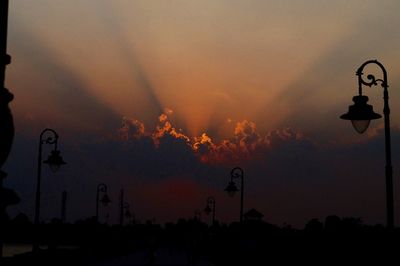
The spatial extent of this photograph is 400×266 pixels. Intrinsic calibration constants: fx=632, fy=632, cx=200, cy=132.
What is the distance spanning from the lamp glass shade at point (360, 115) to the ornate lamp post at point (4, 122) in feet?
27.8

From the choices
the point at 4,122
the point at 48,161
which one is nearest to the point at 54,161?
the point at 48,161

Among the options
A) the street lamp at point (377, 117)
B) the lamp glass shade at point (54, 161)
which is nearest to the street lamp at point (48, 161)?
the lamp glass shade at point (54, 161)

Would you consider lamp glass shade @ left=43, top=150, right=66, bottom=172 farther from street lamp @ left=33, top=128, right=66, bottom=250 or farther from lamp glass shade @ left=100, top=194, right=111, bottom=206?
lamp glass shade @ left=100, top=194, right=111, bottom=206

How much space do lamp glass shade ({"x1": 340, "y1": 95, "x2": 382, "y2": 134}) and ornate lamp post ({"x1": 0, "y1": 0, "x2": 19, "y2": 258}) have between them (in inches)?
334

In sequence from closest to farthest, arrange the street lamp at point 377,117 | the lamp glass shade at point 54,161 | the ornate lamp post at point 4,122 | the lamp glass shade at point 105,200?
the ornate lamp post at point 4,122 < the street lamp at point 377,117 < the lamp glass shade at point 54,161 < the lamp glass shade at point 105,200

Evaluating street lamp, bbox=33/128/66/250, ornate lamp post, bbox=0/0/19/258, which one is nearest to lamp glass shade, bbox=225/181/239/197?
street lamp, bbox=33/128/66/250

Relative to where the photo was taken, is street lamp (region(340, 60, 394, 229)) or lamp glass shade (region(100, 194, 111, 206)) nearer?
street lamp (region(340, 60, 394, 229))

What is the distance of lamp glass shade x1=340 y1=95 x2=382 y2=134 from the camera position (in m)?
13.0

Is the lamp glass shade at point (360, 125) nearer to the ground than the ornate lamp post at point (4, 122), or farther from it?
farther from it

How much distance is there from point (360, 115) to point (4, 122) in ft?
29.3

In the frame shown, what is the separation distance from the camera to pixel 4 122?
564 cm

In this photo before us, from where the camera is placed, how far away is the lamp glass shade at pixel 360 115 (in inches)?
512

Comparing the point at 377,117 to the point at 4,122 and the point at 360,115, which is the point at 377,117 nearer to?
the point at 360,115

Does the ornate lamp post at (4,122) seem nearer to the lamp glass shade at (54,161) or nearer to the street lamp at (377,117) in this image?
the street lamp at (377,117)
